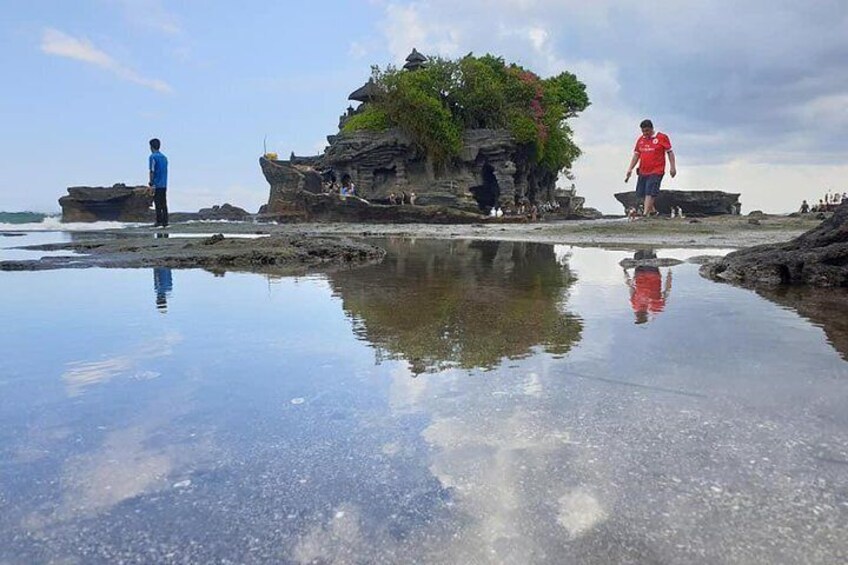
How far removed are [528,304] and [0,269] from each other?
17.3ft

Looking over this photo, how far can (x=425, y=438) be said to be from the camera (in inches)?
65.8

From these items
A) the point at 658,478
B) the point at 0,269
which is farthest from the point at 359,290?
the point at 0,269

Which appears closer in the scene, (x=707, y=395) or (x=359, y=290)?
(x=707, y=395)

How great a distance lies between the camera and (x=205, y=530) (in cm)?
121

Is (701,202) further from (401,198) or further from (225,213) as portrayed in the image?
(225,213)

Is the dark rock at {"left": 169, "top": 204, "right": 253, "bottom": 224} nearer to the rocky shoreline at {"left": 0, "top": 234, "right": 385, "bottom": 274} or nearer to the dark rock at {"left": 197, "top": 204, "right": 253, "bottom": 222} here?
the dark rock at {"left": 197, "top": 204, "right": 253, "bottom": 222}

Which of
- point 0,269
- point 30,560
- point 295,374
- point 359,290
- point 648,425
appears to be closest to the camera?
point 30,560

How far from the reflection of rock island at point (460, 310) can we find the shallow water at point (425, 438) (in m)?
0.03

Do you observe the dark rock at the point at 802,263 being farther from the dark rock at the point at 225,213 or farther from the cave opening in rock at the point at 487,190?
the dark rock at the point at 225,213

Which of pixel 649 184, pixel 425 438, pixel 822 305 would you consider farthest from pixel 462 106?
pixel 425 438

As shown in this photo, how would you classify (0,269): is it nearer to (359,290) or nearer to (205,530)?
(359,290)

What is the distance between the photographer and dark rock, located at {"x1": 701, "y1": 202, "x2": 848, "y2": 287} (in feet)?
15.5

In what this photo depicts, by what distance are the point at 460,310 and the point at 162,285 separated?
2.61 meters

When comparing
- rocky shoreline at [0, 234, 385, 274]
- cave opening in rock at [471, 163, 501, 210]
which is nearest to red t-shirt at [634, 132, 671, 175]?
rocky shoreline at [0, 234, 385, 274]
